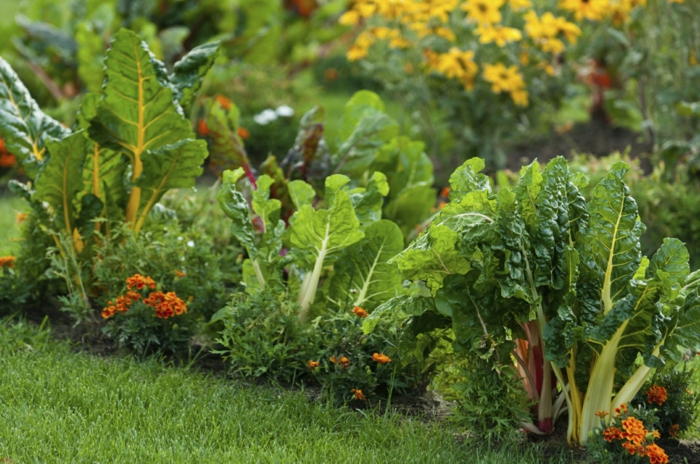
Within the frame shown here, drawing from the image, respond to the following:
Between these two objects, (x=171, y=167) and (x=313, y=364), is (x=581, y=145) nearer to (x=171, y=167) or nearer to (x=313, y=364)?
(x=171, y=167)

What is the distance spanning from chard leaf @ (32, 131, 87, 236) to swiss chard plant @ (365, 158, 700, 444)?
1547 millimetres

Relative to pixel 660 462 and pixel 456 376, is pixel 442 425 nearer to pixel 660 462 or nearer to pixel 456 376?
pixel 456 376

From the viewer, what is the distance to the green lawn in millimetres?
2533

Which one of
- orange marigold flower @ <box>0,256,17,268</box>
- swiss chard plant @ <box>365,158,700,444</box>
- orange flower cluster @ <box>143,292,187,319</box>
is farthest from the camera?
orange marigold flower @ <box>0,256,17,268</box>

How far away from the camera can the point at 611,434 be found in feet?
8.03

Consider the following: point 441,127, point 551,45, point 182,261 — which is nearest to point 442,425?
point 182,261

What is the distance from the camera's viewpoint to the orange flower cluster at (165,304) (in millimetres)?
3207

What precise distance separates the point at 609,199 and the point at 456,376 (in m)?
Result: 0.81

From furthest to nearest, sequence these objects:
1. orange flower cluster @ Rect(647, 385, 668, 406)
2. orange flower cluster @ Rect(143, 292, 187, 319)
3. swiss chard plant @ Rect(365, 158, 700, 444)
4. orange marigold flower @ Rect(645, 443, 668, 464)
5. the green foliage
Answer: orange flower cluster @ Rect(143, 292, 187, 319) → the green foliage → orange flower cluster @ Rect(647, 385, 668, 406) → swiss chard plant @ Rect(365, 158, 700, 444) → orange marigold flower @ Rect(645, 443, 668, 464)

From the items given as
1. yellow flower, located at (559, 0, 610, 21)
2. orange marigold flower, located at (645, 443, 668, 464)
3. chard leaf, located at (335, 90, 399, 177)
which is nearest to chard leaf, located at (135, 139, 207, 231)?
chard leaf, located at (335, 90, 399, 177)

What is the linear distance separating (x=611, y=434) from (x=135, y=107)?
2.28m

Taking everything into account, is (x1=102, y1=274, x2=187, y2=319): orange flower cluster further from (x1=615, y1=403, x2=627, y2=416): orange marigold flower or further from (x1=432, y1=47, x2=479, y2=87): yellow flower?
(x1=432, y1=47, x2=479, y2=87): yellow flower

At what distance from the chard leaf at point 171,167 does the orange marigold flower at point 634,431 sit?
6.55 feet

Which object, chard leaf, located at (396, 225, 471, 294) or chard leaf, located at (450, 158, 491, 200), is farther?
chard leaf, located at (450, 158, 491, 200)
